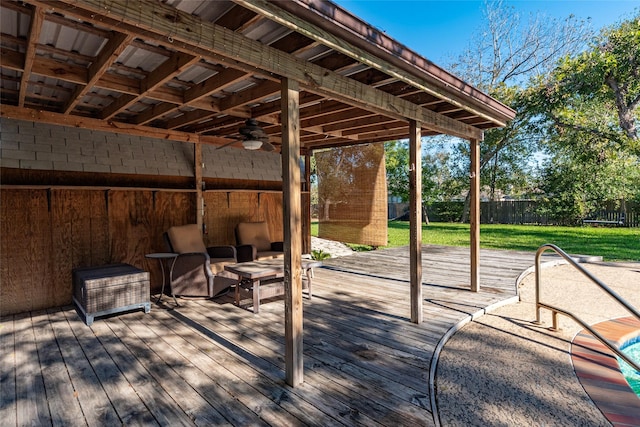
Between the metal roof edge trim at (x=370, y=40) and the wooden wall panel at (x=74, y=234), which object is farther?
the wooden wall panel at (x=74, y=234)

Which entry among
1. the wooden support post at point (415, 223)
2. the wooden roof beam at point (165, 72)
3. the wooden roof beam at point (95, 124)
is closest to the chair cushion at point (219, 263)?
the wooden roof beam at point (95, 124)

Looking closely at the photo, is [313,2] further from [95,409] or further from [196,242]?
[196,242]

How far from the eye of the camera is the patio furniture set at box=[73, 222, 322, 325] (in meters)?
3.62

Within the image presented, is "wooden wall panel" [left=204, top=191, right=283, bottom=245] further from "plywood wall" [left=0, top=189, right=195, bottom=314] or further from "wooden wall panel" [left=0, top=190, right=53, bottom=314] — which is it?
"wooden wall panel" [left=0, top=190, right=53, bottom=314]

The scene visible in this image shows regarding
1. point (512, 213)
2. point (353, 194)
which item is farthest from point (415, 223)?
point (512, 213)

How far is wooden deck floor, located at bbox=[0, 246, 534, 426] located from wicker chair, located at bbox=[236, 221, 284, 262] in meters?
1.24

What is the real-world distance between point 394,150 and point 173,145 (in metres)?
16.6

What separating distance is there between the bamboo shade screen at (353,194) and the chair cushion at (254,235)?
2.65 meters

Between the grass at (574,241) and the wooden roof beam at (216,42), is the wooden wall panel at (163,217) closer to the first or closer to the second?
the wooden roof beam at (216,42)

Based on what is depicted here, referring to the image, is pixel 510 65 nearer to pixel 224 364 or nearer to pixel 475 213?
pixel 475 213

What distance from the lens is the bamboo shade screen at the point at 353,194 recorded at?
7641mm

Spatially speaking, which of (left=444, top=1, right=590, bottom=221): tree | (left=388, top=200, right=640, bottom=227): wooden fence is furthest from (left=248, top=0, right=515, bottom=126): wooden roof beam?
(left=388, top=200, right=640, bottom=227): wooden fence

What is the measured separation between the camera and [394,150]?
66.3ft

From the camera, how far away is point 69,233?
4.33m
